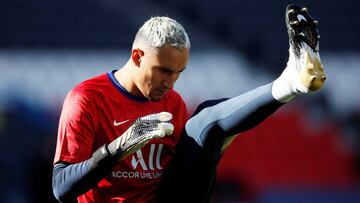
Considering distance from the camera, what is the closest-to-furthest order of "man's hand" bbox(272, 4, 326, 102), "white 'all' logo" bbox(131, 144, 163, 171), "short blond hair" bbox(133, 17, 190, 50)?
"man's hand" bbox(272, 4, 326, 102), "short blond hair" bbox(133, 17, 190, 50), "white 'all' logo" bbox(131, 144, 163, 171)

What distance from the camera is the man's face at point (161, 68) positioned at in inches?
126

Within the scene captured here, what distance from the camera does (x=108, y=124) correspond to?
343 centimetres

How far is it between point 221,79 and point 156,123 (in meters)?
6.16

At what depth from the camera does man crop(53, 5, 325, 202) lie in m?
2.97

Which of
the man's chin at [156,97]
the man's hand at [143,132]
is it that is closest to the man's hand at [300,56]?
the man's hand at [143,132]

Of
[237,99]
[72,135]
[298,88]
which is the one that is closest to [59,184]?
[72,135]

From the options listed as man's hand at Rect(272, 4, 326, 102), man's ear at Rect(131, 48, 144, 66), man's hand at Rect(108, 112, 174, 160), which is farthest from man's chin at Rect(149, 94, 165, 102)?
man's hand at Rect(272, 4, 326, 102)

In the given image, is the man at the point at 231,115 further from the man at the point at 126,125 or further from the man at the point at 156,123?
the man at the point at 126,125

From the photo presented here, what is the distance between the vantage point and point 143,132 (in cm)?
298

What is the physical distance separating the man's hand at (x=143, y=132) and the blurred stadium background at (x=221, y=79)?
4.15 meters

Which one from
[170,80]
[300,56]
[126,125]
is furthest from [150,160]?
[300,56]

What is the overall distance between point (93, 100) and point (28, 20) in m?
6.73

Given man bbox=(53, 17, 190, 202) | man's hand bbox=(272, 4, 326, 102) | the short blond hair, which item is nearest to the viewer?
man's hand bbox=(272, 4, 326, 102)

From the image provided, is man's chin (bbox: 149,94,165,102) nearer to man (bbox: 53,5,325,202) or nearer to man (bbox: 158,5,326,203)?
man (bbox: 53,5,325,202)
